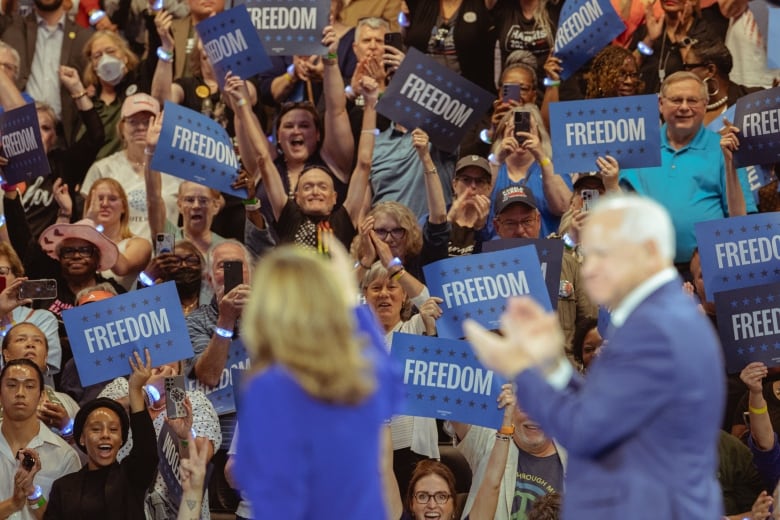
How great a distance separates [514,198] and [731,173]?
41.4 inches

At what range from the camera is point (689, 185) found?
7648 mm

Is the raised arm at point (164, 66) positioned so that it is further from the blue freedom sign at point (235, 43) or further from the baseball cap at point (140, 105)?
the blue freedom sign at point (235, 43)

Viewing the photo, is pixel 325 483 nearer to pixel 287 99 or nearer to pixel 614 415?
pixel 614 415

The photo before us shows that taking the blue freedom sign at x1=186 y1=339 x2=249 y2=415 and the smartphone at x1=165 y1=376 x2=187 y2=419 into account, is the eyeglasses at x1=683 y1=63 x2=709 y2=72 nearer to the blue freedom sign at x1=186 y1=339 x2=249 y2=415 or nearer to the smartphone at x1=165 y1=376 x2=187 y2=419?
the blue freedom sign at x1=186 y1=339 x2=249 y2=415

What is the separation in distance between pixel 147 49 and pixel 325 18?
92.9 inches

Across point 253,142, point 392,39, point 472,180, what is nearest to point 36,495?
point 253,142

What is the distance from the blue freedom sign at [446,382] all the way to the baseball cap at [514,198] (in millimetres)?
1315

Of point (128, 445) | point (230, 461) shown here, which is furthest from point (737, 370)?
point (128, 445)

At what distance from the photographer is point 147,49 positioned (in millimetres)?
10102

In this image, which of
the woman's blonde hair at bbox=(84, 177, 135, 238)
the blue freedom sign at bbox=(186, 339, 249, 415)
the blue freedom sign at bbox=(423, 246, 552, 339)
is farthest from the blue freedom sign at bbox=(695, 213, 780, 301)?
the woman's blonde hair at bbox=(84, 177, 135, 238)

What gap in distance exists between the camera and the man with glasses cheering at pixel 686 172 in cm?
758

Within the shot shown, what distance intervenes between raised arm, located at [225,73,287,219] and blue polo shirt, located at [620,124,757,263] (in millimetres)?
1787

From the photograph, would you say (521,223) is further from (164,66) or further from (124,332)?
(164,66)

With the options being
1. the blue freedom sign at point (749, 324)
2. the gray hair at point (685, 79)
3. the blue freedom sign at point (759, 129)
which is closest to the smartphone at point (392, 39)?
the gray hair at point (685, 79)
